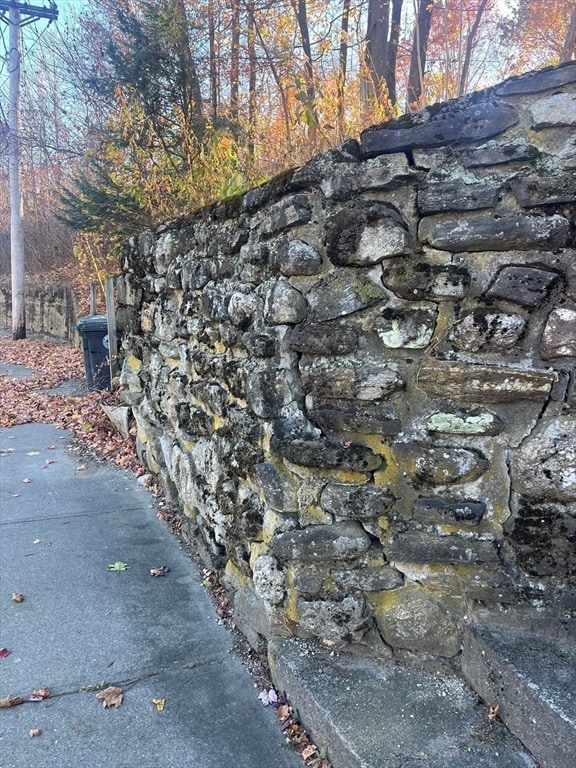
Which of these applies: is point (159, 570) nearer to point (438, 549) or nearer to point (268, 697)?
point (268, 697)

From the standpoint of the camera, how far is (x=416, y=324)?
183cm

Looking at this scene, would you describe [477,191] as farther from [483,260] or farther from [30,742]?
[30,742]

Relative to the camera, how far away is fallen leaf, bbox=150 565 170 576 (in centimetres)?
307

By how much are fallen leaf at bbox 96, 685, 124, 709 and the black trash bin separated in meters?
5.46

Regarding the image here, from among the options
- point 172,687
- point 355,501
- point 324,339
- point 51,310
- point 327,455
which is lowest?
point 172,687

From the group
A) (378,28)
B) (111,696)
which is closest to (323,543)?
(111,696)

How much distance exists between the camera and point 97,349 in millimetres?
7230

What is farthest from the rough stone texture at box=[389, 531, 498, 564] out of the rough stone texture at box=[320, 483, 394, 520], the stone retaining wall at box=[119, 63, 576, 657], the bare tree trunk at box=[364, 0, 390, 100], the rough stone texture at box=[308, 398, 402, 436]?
the bare tree trunk at box=[364, 0, 390, 100]

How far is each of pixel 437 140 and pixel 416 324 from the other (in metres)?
0.60

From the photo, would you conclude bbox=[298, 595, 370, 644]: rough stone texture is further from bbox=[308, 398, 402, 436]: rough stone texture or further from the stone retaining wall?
bbox=[308, 398, 402, 436]: rough stone texture

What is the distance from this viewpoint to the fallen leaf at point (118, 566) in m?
3.09

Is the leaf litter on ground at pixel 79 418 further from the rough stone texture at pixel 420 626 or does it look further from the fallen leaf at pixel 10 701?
the rough stone texture at pixel 420 626

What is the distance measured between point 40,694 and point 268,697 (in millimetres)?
895

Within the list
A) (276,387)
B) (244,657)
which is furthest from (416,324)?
(244,657)
